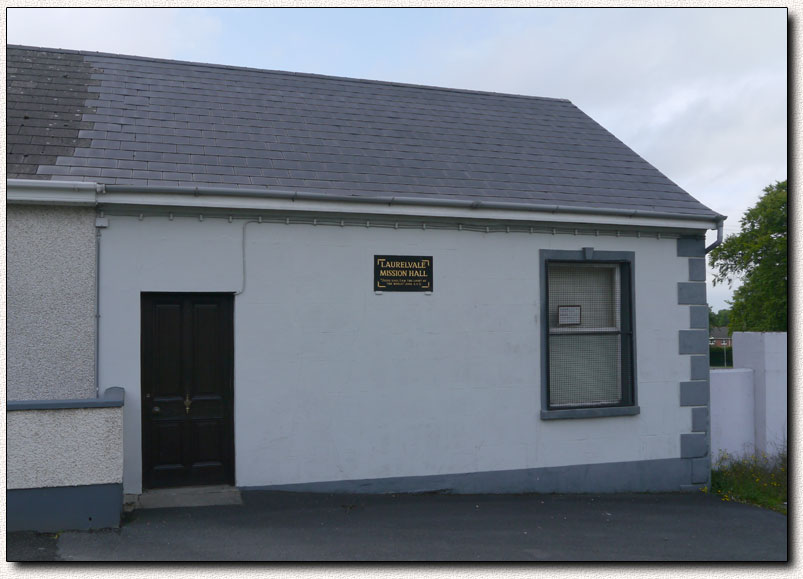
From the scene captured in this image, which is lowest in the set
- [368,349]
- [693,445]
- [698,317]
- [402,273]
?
[693,445]

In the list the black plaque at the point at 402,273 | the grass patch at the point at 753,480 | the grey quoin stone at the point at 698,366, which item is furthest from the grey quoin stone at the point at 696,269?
the black plaque at the point at 402,273

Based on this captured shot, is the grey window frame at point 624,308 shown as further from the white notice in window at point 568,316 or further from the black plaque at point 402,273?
the black plaque at point 402,273

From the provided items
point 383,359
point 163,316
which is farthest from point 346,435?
point 163,316

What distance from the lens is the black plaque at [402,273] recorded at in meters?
7.70

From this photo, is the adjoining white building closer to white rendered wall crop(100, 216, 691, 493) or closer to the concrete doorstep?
white rendered wall crop(100, 216, 691, 493)

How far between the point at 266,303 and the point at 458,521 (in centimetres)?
294

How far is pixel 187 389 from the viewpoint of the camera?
285 inches

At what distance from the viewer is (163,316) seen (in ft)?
23.6

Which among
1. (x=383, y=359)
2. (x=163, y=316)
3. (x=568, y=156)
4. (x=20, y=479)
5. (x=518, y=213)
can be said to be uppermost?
(x=568, y=156)

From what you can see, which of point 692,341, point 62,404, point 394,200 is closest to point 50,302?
point 62,404

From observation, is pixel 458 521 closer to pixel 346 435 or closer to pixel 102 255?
pixel 346 435

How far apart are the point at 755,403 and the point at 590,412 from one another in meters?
3.29

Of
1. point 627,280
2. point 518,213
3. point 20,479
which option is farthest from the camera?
point 627,280

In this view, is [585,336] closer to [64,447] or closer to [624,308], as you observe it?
[624,308]
